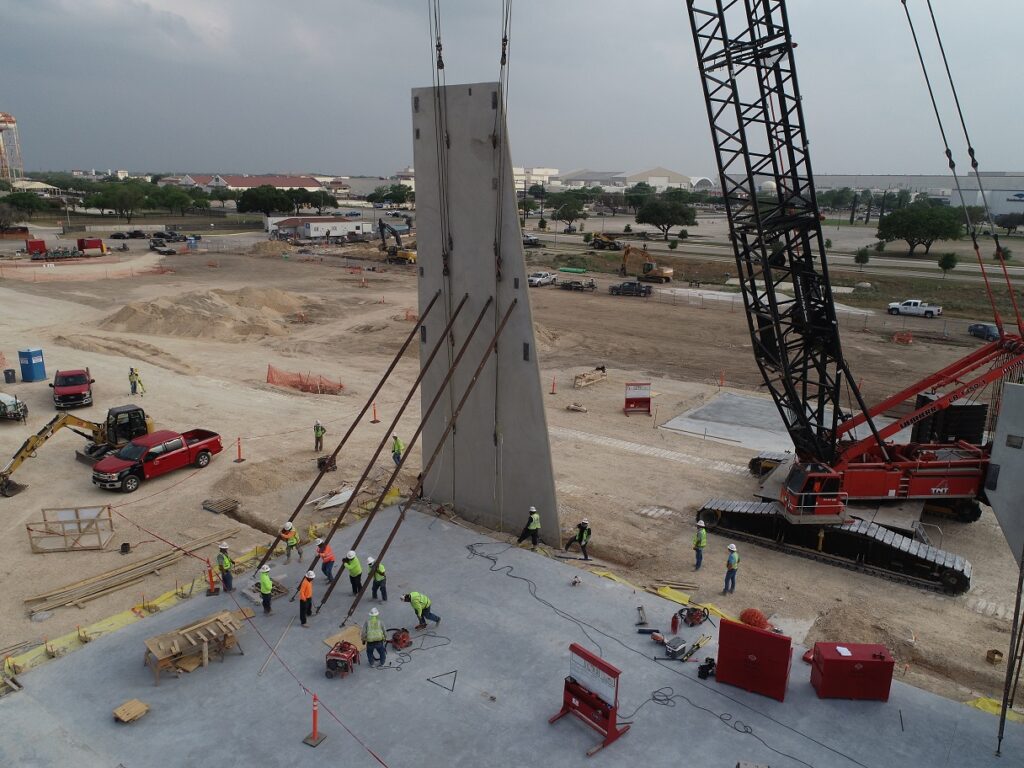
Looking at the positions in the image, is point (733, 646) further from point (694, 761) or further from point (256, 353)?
point (256, 353)

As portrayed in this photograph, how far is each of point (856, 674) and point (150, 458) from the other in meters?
19.5

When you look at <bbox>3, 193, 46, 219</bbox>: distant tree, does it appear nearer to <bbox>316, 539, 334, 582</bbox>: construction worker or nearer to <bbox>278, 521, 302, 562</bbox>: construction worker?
<bbox>278, 521, 302, 562</bbox>: construction worker

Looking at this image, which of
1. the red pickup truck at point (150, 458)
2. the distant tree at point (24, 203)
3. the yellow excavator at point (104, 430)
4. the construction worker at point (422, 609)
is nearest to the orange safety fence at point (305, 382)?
the yellow excavator at point (104, 430)

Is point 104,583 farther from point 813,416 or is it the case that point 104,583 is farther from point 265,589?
point 813,416

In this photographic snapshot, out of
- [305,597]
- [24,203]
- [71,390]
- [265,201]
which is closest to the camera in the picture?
[305,597]

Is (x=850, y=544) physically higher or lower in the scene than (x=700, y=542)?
lower

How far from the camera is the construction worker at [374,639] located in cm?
1189

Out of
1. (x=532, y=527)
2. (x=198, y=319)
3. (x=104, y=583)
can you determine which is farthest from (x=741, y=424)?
(x=198, y=319)

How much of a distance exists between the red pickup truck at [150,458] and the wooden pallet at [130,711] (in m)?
11.4

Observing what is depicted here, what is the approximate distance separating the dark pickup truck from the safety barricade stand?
50.9 meters

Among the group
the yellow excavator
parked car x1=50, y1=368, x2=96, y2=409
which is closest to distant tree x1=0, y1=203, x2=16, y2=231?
parked car x1=50, y1=368, x2=96, y2=409

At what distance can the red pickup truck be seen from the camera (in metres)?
20.8

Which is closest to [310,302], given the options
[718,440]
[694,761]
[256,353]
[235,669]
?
[256,353]

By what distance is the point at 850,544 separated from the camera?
17.6m
